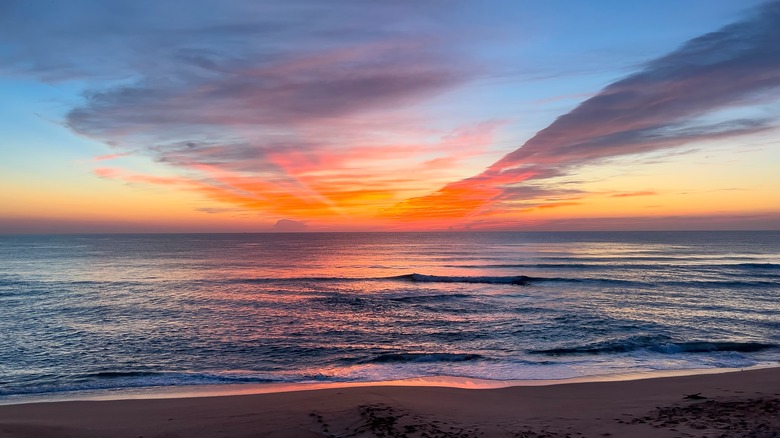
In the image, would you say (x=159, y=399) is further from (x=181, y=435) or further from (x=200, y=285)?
(x=200, y=285)

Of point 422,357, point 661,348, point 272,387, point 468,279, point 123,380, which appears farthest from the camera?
point 468,279

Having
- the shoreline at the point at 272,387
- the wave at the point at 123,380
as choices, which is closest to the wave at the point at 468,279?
the shoreline at the point at 272,387

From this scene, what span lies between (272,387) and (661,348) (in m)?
16.7

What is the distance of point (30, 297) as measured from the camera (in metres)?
35.1

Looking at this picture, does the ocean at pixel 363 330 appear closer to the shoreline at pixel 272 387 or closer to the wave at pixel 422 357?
the wave at pixel 422 357

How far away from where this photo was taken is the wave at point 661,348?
19.8 m

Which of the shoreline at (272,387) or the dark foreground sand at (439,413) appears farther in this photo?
the shoreline at (272,387)

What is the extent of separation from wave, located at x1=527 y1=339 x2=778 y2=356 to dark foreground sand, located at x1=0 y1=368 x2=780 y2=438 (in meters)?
5.11

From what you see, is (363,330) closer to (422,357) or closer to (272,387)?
(422,357)

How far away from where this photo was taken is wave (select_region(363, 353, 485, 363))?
1873 cm

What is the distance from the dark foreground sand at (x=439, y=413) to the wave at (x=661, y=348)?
16.8ft

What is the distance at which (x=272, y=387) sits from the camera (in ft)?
50.1

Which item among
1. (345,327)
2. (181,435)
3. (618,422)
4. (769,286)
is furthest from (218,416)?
(769,286)

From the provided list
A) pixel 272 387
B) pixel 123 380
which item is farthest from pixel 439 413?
pixel 123 380
